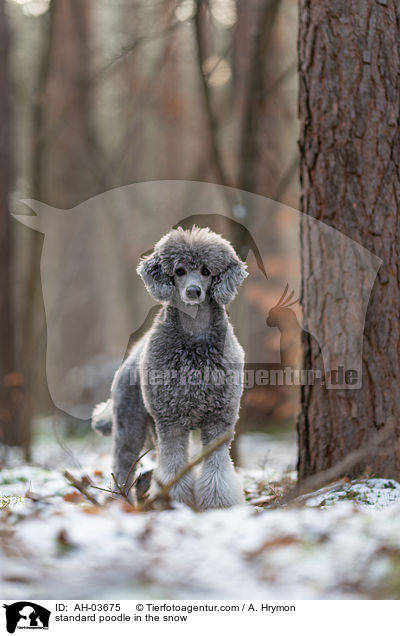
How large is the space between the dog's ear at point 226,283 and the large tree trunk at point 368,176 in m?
1.10

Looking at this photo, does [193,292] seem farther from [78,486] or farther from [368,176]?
[368,176]

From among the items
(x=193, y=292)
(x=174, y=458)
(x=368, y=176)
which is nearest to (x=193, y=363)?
(x=193, y=292)

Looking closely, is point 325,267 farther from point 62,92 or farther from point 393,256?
point 62,92

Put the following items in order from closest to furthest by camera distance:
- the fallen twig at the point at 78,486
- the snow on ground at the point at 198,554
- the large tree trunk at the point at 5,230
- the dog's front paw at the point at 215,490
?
1. the snow on ground at the point at 198,554
2. the fallen twig at the point at 78,486
3. the dog's front paw at the point at 215,490
4. the large tree trunk at the point at 5,230

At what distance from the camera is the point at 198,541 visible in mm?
2529

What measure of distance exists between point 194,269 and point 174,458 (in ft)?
3.67

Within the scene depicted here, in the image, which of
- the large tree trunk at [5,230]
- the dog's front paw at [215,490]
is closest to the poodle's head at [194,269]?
the dog's front paw at [215,490]

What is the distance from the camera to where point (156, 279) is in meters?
3.57

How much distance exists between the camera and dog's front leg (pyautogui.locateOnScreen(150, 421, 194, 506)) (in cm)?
362

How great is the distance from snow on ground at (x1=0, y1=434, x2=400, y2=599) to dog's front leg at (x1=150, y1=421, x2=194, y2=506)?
59 cm

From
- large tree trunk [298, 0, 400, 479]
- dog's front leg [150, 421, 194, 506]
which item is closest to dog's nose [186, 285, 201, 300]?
dog's front leg [150, 421, 194, 506]

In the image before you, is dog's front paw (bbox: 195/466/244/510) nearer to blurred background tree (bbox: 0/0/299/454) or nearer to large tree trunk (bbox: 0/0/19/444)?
blurred background tree (bbox: 0/0/299/454)

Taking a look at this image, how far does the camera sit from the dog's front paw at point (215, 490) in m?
3.59
